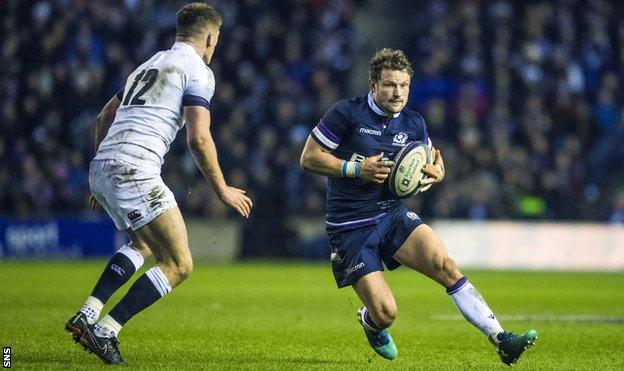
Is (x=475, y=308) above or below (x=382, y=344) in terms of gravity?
above

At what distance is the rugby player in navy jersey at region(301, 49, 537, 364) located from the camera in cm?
862

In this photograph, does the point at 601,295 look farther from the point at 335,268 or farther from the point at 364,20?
the point at 364,20

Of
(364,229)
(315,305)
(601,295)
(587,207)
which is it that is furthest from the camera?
(587,207)

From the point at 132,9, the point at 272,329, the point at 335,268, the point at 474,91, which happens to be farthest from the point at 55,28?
the point at 335,268

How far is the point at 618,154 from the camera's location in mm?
24938

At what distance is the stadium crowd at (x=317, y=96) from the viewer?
78.0 ft

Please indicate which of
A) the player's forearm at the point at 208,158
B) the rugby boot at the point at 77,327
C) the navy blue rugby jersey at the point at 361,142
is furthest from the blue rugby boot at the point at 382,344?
the rugby boot at the point at 77,327

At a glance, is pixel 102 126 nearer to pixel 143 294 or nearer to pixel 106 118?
pixel 106 118

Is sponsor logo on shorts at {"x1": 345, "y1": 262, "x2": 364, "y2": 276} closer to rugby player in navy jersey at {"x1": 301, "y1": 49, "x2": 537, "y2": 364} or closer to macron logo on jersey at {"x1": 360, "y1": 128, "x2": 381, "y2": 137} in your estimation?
rugby player in navy jersey at {"x1": 301, "y1": 49, "x2": 537, "y2": 364}

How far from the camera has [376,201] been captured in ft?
29.6

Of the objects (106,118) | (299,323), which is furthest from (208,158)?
(299,323)

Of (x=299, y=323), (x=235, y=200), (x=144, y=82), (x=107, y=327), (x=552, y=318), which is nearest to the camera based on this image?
(x=235, y=200)

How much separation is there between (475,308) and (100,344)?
2.61 metres

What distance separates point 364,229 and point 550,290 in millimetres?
9469
